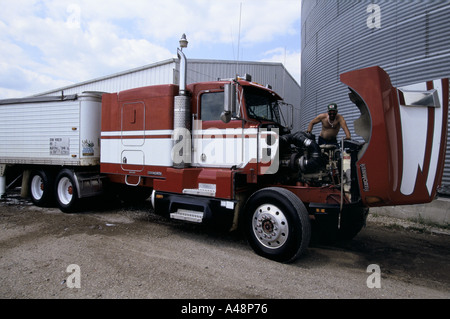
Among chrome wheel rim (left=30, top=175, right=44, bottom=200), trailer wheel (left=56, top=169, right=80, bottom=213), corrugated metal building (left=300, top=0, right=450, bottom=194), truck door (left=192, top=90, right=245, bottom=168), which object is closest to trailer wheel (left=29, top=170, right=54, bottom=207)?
chrome wheel rim (left=30, top=175, right=44, bottom=200)

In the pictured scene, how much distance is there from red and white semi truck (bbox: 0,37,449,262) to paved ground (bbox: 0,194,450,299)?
0.46 meters

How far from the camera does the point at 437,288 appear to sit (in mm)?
3510

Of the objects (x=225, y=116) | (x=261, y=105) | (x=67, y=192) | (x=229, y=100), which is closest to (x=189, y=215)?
(x=225, y=116)

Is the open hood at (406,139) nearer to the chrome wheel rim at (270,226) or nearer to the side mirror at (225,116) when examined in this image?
the chrome wheel rim at (270,226)

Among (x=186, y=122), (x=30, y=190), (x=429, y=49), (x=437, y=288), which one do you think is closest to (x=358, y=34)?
(x=429, y=49)

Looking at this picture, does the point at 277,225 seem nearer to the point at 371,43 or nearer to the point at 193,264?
the point at 193,264

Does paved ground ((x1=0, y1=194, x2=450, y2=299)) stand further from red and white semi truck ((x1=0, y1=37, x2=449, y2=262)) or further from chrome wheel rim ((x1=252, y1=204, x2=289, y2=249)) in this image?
red and white semi truck ((x1=0, y1=37, x2=449, y2=262))

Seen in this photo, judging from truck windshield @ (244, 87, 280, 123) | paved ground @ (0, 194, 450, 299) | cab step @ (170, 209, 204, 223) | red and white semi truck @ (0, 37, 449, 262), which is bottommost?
paved ground @ (0, 194, 450, 299)

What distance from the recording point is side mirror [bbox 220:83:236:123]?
4.33 m

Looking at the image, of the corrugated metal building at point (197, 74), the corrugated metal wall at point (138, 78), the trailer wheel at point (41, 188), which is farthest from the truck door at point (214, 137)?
the corrugated metal wall at point (138, 78)

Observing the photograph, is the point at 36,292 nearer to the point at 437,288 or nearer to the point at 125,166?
the point at 125,166

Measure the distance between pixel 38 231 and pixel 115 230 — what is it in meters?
1.42

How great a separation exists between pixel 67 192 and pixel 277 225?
566 centimetres
